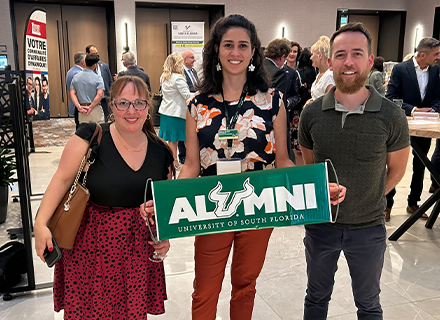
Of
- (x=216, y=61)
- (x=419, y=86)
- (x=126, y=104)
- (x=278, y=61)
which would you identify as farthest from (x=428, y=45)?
(x=126, y=104)

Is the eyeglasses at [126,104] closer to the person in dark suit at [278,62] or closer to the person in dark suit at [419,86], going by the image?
the person in dark suit at [278,62]

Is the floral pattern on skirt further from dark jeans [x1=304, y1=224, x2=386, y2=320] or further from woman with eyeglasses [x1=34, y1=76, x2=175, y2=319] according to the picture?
dark jeans [x1=304, y1=224, x2=386, y2=320]

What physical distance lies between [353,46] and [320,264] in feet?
3.00

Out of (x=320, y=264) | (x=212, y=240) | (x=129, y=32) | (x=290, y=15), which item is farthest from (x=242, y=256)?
(x=290, y=15)

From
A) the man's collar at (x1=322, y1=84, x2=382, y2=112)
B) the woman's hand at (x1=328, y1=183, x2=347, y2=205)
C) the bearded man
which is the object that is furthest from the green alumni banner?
the man's collar at (x1=322, y1=84, x2=382, y2=112)

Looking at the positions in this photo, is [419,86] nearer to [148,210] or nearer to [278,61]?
[278,61]

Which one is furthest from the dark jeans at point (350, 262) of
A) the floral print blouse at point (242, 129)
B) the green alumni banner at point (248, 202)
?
the floral print blouse at point (242, 129)

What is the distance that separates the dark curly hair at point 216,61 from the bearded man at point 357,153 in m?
0.25

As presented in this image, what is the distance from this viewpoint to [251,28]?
1.72 metres

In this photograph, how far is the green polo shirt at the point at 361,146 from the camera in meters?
1.58

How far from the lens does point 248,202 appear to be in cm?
159

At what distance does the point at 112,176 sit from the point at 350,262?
105cm

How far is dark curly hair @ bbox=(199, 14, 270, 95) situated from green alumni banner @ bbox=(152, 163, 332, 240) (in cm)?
40

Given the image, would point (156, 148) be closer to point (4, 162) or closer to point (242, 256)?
point (242, 256)
